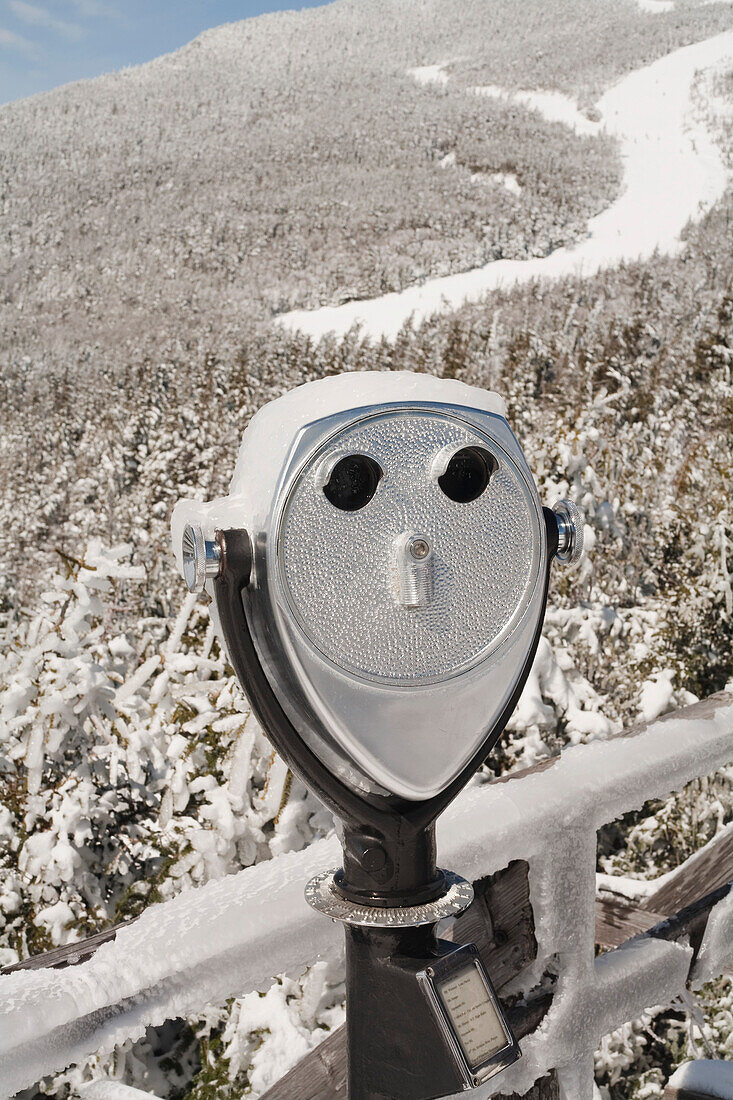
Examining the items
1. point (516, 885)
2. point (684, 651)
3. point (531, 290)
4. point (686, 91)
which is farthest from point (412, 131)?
point (516, 885)

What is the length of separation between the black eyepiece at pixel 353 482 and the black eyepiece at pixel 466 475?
0.05 m

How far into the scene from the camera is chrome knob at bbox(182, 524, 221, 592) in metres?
0.60

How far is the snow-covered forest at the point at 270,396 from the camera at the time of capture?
1.84 m

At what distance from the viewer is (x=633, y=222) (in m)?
16.8

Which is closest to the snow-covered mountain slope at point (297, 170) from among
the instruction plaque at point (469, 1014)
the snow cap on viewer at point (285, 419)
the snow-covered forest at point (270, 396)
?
the snow-covered forest at point (270, 396)

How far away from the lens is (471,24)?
32500 millimetres

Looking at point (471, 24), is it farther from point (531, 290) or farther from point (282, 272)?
point (531, 290)

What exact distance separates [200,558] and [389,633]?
0.13 metres

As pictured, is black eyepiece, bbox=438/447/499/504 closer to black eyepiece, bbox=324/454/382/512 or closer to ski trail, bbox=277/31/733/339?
black eyepiece, bbox=324/454/382/512

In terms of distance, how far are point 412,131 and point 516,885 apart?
87.9 ft

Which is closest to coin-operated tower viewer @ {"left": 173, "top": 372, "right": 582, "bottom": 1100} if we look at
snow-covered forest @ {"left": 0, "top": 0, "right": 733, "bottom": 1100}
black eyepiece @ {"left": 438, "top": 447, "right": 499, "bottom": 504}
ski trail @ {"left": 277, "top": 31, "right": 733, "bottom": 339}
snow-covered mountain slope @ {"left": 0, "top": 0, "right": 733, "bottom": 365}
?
black eyepiece @ {"left": 438, "top": 447, "right": 499, "bottom": 504}

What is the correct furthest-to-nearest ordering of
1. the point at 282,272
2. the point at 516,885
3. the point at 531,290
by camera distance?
the point at 282,272
the point at 531,290
the point at 516,885

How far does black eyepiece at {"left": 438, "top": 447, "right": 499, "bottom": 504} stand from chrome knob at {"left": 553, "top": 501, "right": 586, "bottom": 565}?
8 centimetres

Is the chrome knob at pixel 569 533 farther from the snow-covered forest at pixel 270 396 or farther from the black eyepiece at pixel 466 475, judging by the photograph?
the snow-covered forest at pixel 270 396
